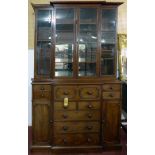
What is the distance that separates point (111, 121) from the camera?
3412mm

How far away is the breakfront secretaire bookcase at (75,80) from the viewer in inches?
130

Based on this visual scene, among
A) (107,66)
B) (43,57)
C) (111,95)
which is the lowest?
(111,95)

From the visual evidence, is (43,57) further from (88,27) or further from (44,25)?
(88,27)

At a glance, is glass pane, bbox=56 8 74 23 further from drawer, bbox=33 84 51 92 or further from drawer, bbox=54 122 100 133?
drawer, bbox=54 122 100 133

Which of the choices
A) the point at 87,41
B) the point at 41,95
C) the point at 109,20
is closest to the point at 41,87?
the point at 41,95

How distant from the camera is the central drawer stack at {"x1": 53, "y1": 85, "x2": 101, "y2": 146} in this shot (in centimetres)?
330

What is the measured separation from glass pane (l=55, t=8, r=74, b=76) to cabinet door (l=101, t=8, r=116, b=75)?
0.45m

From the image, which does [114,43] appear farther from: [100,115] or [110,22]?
[100,115]

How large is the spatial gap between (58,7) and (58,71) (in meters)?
0.88

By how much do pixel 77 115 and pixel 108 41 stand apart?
3.74 feet

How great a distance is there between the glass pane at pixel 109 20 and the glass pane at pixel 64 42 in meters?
0.46

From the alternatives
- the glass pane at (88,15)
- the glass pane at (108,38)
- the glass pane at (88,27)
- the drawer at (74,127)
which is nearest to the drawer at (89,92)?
the drawer at (74,127)

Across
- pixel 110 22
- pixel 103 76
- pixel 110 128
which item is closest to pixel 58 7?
pixel 110 22
